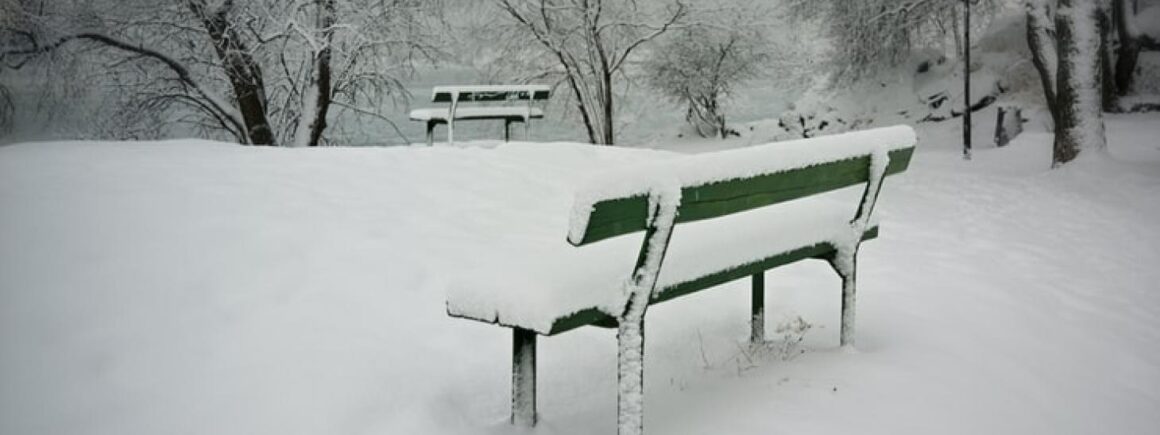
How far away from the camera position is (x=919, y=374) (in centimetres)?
433

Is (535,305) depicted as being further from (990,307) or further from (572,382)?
(990,307)

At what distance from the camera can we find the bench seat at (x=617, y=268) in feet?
10.8

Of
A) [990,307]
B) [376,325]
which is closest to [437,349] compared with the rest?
[376,325]

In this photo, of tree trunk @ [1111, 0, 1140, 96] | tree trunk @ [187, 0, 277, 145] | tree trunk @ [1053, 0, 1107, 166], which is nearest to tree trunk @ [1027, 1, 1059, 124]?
tree trunk @ [1053, 0, 1107, 166]

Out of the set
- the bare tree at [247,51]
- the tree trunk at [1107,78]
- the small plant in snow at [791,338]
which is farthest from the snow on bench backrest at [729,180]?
the tree trunk at [1107,78]

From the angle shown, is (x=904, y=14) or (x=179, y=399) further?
(x=904, y=14)

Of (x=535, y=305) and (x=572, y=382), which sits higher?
(x=535, y=305)

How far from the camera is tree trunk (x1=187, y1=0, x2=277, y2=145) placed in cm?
1278

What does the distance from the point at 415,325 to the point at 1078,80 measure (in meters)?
9.32

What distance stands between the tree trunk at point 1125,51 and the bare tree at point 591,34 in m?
7.09

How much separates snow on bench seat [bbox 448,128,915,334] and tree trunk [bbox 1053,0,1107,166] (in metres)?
7.88

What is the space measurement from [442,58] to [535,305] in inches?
484

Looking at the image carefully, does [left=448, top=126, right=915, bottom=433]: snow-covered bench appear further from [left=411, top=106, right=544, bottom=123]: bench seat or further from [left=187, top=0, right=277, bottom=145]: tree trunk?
[left=411, top=106, right=544, bottom=123]: bench seat

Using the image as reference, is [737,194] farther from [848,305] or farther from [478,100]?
[478,100]
